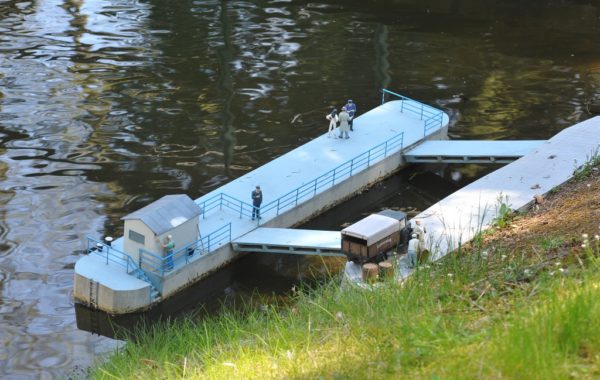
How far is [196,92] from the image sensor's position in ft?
101

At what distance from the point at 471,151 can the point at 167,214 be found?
993cm

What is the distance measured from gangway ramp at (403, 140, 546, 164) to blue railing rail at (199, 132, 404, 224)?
65 centimetres

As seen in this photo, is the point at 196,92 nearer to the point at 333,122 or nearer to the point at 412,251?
the point at 333,122

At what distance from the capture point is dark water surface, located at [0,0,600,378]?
836 inches

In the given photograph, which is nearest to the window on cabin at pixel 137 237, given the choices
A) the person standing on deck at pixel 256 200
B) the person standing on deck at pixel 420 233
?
the person standing on deck at pixel 256 200

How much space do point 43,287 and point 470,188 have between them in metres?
9.98

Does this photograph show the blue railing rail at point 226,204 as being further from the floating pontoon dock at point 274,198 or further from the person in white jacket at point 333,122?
the person in white jacket at point 333,122

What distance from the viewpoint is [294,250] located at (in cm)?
2073

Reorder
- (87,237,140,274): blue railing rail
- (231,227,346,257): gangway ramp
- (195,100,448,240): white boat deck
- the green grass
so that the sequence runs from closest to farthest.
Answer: the green grass, (87,237,140,274): blue railing rail, (231,227,346,257): gangway ramp, (195,100,448,240): white boat deck

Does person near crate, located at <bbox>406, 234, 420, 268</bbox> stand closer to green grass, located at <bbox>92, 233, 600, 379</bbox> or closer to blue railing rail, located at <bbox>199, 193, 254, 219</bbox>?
green grass, located at <bbox>92, 233, 600, 379</bbox>

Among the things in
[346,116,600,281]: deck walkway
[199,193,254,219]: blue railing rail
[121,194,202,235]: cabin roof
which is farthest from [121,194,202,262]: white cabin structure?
[346,116,600,281]: deck walkway

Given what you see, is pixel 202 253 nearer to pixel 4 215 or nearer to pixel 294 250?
pixel 294 250

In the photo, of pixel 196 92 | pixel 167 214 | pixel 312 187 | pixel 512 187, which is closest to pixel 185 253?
pixel 167 214

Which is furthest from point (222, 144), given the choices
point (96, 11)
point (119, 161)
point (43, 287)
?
point (96, 11)
